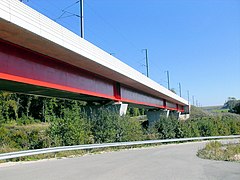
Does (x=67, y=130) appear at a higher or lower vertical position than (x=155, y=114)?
lower

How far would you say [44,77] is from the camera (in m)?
16.2

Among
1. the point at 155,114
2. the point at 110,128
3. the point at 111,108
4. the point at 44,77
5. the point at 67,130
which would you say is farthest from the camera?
the point at 155,114

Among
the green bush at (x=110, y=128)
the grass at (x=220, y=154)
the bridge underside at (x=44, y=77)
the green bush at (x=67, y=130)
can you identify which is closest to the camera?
the bridge underside at (x=44, y=77)

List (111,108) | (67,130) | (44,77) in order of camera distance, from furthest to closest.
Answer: (111,108), (67,130), (44,77)

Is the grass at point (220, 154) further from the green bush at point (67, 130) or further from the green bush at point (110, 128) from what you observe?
the green bush at point (67, 130)

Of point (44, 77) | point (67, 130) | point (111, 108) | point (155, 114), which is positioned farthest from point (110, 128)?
point (155, 114)

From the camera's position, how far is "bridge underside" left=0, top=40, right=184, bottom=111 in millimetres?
13797

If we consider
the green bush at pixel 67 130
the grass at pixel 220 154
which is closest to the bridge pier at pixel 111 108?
the green bush at pixel 67 130

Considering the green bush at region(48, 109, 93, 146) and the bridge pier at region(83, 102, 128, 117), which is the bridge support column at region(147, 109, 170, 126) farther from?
the green bush at region(48, 109, 93, 146)

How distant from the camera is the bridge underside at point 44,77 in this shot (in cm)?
1380

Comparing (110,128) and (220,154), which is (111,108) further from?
(220,154)

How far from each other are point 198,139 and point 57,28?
77.0 ft

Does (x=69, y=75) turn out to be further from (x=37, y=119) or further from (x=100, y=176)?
(x=37, y=119)

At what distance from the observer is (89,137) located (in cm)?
2231
